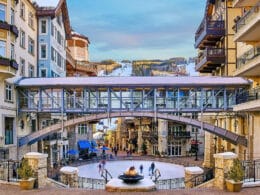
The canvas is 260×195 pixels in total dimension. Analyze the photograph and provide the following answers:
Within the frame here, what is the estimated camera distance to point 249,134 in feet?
107

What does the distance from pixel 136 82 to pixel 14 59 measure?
9252 mm

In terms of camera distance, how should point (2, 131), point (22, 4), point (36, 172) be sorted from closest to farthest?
point (36, 172), point (2, 131), point (22, 4)

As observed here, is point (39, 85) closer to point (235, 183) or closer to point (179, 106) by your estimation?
point (179, 106)

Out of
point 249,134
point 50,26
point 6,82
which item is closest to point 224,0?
point 249,134

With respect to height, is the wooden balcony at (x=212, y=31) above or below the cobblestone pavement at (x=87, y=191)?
above

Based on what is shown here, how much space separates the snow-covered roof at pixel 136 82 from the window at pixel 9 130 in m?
2.81

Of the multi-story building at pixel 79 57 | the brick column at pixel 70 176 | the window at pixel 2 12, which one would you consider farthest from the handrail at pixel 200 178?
the multi-story building at pixel 79 57

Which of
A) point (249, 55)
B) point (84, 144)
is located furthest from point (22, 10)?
point (84, 144)

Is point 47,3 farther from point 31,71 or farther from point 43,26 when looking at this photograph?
point 31,71

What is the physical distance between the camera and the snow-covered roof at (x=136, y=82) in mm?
34438

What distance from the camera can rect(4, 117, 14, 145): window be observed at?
3256cm

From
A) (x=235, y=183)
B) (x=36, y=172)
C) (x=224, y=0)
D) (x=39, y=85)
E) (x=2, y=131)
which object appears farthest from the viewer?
(x=224, y=0)

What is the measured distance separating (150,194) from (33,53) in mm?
25384

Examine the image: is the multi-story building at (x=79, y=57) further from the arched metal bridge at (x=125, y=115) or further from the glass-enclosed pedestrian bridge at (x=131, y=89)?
the arched metal bridge at (x=125, y=115)
